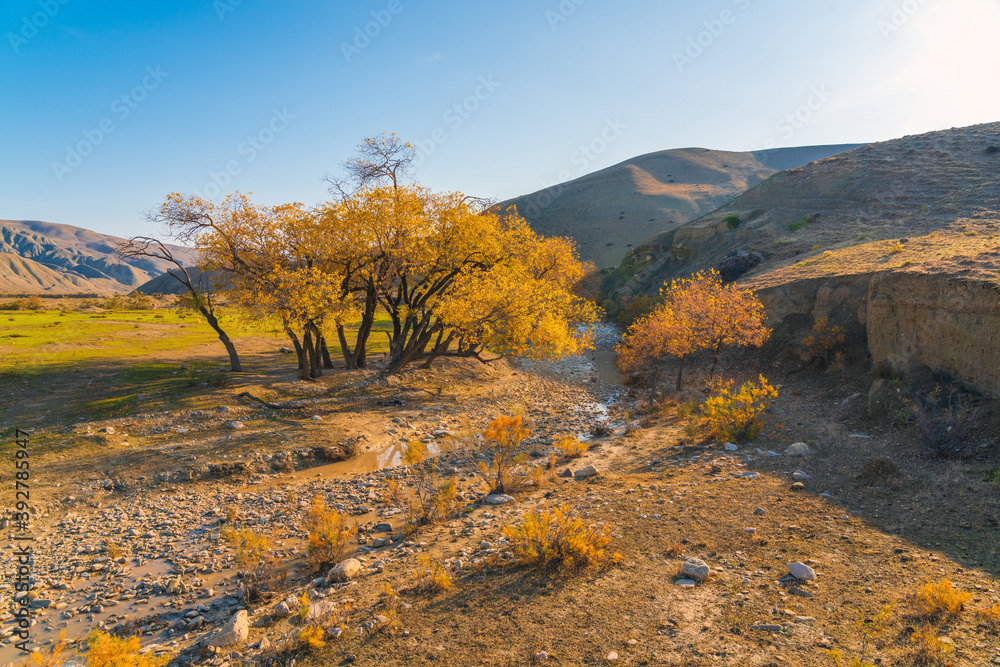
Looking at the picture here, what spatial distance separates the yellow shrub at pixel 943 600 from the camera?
5090 millimetres

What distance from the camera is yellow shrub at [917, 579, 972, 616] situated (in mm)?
5090

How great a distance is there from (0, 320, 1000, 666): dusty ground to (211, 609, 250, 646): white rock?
18 cm

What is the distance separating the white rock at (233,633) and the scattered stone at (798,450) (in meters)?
12.1

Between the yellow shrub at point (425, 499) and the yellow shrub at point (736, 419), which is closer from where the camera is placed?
the yellow shrub at point (425, 499)

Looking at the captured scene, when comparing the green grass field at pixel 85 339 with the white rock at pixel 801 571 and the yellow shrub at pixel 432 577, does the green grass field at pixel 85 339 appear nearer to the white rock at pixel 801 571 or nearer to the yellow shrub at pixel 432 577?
the yellow shrub at pixel 432 577

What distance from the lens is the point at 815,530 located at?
24.8 feet

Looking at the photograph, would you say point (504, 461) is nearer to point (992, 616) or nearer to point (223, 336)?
point (992, 616)

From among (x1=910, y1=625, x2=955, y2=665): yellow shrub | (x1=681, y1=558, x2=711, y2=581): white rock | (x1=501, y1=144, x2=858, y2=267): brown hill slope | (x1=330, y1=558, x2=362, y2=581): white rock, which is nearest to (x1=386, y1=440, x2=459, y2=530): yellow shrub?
(x1=330, y1=558, x2=362, y2=581): white rock

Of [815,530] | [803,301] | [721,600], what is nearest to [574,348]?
[803,301]

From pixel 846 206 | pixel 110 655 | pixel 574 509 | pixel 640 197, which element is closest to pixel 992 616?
pixel 574 509

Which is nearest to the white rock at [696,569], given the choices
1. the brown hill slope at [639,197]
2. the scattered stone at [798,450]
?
the scattered stone at [798,450]

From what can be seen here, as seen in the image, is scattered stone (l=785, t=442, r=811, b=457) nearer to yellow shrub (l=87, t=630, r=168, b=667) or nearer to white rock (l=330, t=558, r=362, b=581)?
white rock (l=330, t=558, r=362, b=581)

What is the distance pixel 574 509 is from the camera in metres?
9.23

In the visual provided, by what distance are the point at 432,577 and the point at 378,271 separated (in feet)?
50.1
